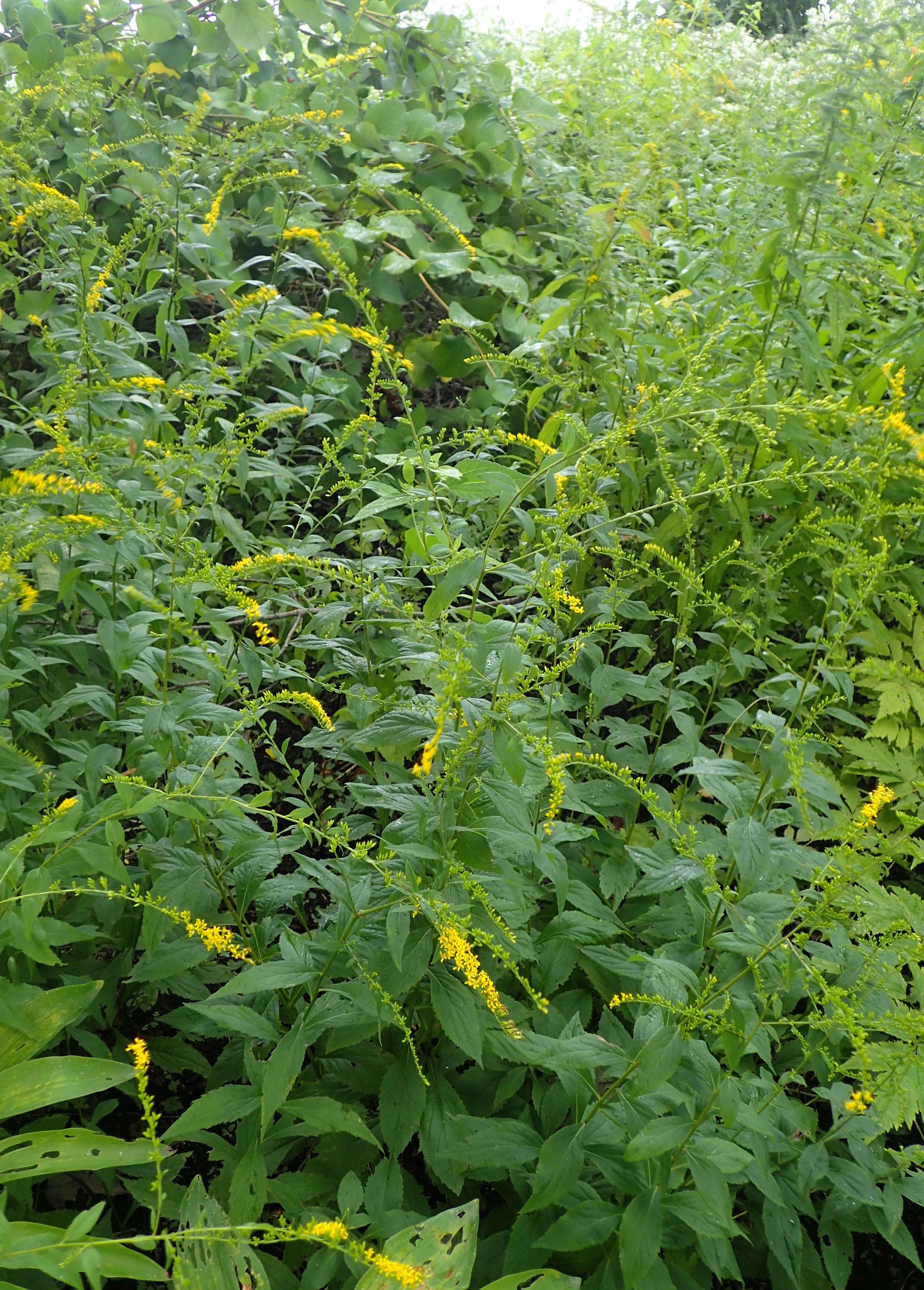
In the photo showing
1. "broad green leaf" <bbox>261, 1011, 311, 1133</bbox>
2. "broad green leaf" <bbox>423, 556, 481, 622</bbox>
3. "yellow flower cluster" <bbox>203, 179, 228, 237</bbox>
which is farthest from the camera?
"yellow flower cluster" <bbox>203, 179, 228, 237</bbox>

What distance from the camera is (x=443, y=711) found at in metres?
1.22

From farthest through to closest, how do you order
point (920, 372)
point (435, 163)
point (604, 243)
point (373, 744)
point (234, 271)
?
1. point (435, 163)
2. point (234, 271)
3. point (920, 372)
4. point (604, 243)
5. point (373, 744)

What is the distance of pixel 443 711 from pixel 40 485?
0.80 metres

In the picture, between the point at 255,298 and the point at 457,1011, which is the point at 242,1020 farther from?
the point at 255,298

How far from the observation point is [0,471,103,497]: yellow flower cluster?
4.84 ft

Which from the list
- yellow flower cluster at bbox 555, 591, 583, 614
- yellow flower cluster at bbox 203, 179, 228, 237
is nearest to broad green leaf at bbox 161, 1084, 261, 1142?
yellow flower cluster at bbox 555, 591, 583, 614

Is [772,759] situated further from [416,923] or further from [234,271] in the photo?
[234,271]

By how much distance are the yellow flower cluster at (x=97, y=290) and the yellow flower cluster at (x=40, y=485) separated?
1.44 ft

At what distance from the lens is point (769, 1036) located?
1.67m

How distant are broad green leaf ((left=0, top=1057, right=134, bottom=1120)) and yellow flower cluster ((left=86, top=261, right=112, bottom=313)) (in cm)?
151

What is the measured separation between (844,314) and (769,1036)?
1.90 m

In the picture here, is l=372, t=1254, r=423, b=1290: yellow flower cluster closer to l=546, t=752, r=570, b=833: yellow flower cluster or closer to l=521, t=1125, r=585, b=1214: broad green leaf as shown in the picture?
l=521, t=1125, r=585, b=1214: broad green leaf

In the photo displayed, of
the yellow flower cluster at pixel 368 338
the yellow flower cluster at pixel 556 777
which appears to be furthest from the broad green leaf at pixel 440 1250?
the yellow flower cluster at pixel 368 338

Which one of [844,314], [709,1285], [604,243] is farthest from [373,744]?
[844,314]
